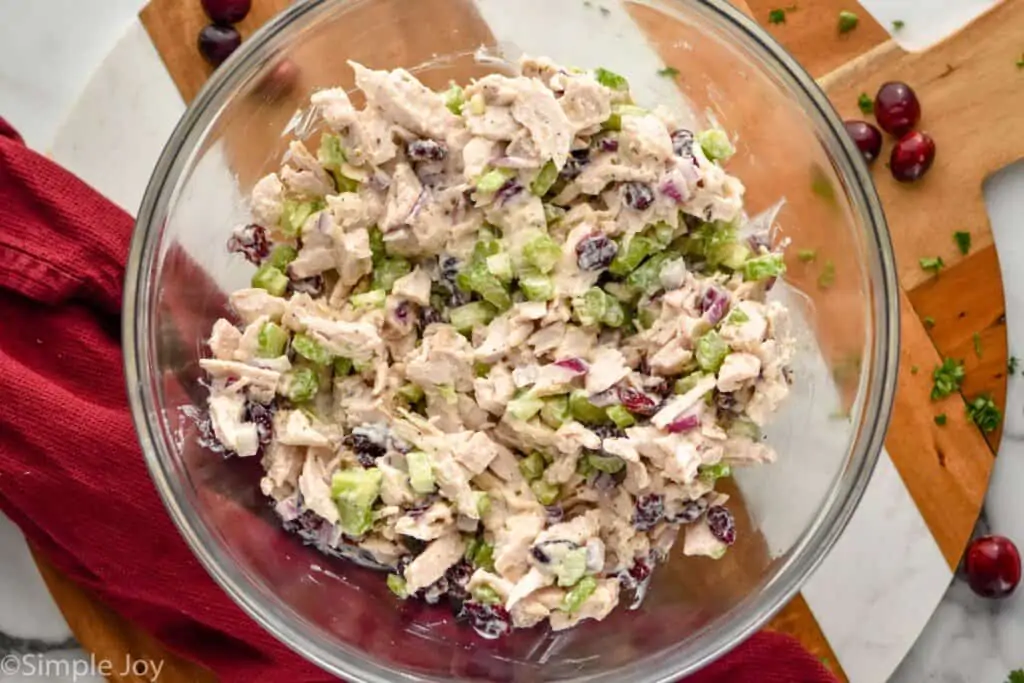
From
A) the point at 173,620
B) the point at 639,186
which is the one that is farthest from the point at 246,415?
the point at 639,186

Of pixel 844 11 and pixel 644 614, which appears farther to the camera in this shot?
pixel 844 11

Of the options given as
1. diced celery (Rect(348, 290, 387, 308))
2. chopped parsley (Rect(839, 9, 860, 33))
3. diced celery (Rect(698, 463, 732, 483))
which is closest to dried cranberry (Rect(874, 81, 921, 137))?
chopped parsley (Rect(839, 9, 860, 33))

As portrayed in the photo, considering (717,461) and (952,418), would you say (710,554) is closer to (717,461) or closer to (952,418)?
(717,461)

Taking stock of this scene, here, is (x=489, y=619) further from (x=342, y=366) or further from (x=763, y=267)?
(x=763, y=267)

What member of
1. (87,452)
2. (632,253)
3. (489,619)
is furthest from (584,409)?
(87,452)

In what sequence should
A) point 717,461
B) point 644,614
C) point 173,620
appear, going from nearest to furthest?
point 717,461, point 644,614, point 173,620

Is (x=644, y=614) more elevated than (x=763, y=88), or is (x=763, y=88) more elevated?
(x=763, y=88)

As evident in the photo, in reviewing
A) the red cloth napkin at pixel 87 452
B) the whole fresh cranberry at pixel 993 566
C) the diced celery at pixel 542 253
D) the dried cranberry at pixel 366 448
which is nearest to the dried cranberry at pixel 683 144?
the diced celery at pixel 542 253
